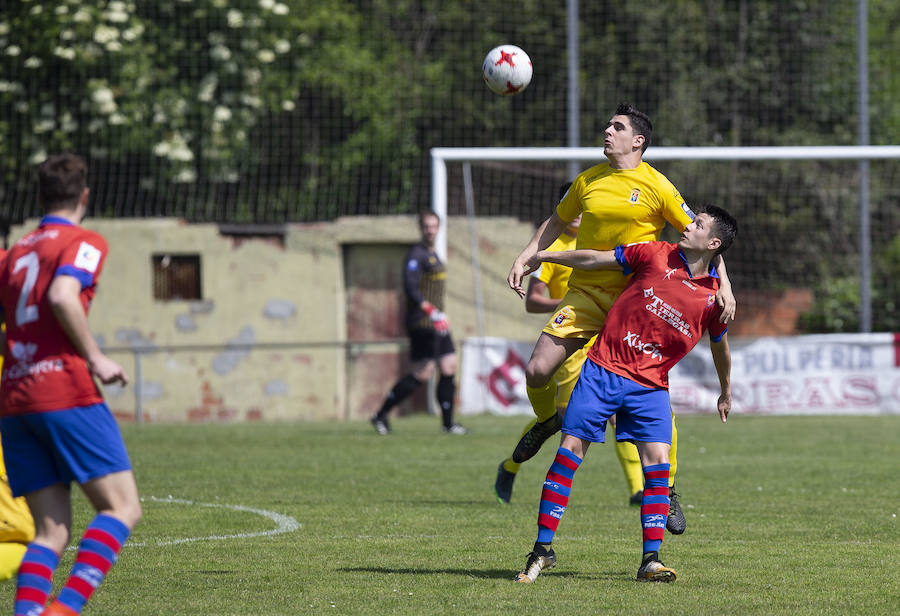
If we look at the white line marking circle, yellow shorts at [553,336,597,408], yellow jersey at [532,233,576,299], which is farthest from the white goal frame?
yellow shorts at [553,336,597,408]

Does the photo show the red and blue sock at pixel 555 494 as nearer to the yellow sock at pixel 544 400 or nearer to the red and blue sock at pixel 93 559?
the yellow sock at pixel 544 400

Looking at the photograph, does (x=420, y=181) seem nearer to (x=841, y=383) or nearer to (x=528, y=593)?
(x=841, y=383)

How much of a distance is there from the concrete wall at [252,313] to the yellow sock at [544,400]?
1205cm

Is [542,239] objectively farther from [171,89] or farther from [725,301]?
[171,89]

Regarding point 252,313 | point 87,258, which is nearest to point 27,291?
point 87,258

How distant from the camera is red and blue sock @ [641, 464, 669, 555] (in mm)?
6219

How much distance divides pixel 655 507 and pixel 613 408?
508 mm

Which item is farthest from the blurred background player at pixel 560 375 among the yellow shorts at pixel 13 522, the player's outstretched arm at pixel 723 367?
the yellow shorts at pixel 13 522

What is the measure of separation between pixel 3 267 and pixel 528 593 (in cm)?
265

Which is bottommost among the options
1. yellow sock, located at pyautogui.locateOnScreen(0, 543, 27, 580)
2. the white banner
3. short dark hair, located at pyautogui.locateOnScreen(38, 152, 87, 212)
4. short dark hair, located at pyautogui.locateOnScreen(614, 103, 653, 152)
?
the white banner

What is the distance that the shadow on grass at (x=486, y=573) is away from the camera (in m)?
6.31

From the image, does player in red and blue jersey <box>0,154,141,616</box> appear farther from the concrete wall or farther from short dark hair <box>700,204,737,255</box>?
the concrete wall

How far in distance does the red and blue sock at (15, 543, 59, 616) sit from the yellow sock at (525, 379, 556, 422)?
3.75 metres

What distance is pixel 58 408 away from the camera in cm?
466
